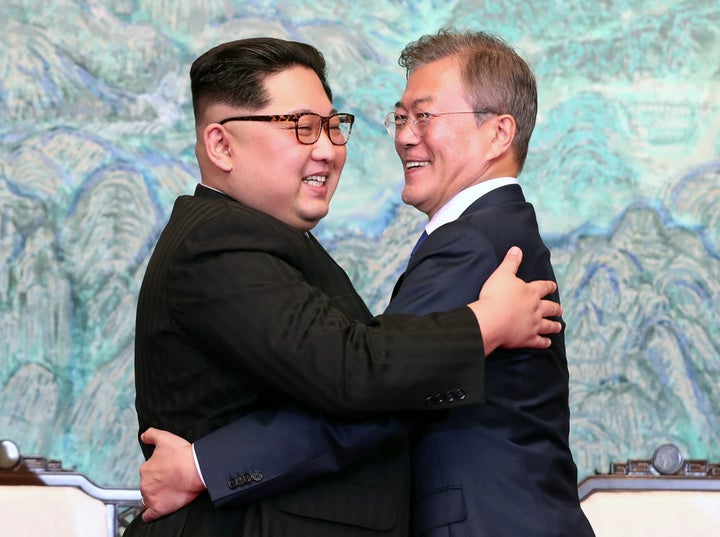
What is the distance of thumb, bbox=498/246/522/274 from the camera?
212 cm

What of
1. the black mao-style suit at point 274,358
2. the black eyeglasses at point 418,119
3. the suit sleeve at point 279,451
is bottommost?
the suit sleeve at point 279,451

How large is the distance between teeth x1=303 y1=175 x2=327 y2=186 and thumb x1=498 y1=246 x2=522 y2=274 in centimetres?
45

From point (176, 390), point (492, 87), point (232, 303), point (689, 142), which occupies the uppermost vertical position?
point (689, 142)

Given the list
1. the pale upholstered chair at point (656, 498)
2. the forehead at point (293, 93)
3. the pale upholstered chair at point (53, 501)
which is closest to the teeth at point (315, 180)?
the forehead at point (293, 93)

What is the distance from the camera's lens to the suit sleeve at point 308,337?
1880 mm

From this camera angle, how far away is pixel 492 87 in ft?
8.55

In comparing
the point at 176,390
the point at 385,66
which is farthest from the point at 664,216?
the point at 176,390

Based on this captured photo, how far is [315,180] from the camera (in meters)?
2.27

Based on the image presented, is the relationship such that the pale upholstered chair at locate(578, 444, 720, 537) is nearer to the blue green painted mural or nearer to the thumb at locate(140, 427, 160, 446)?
the blue green painted mural

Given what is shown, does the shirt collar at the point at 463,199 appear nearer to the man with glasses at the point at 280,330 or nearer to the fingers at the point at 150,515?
the man with glasses at the point at 280,330

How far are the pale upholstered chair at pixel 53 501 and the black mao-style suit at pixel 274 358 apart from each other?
1.32 m

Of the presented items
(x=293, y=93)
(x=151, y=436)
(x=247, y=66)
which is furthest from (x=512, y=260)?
(x=151, y=436)

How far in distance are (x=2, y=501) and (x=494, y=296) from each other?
2053 millimetres

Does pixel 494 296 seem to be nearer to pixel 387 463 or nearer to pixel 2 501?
pixel 387 463
